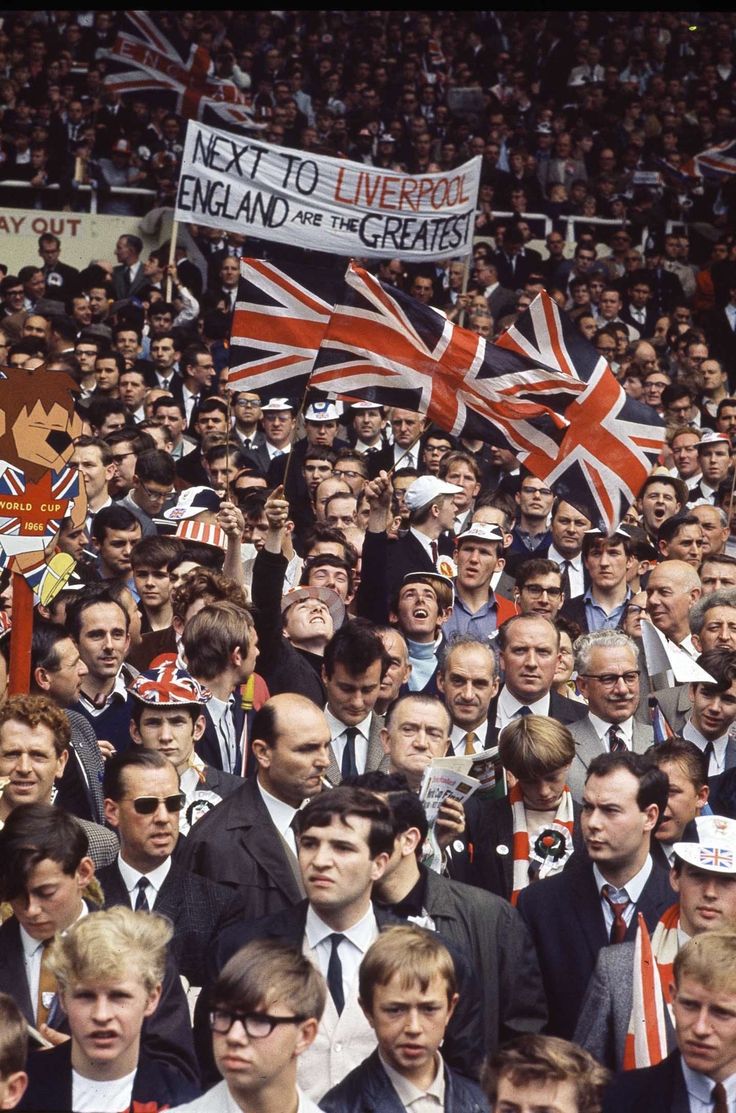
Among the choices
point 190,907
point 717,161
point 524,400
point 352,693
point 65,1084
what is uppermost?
point 717,161

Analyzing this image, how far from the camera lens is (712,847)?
17.8 ft

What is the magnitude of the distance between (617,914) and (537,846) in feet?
1.87

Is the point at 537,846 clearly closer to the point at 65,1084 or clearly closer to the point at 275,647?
the point at 275,647

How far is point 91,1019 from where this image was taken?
459 centimetres

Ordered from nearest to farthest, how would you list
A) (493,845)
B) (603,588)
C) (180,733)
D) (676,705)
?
(493,845)
(180,733)
(676,705)
(603,588)

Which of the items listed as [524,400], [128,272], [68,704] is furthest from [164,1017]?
[128,272]

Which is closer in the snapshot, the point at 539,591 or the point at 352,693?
the point at 352,693

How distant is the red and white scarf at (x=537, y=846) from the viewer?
6363 millimetres

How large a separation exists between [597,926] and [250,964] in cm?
160

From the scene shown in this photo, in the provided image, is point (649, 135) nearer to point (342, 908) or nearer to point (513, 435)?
point (513, 435)

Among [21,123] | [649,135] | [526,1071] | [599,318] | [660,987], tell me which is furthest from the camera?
[649,135]

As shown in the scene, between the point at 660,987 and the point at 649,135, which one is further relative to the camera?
the point at 649,135

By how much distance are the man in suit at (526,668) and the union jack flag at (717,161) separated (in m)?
14.5

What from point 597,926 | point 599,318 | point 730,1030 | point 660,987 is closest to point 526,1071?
point 730,1030
